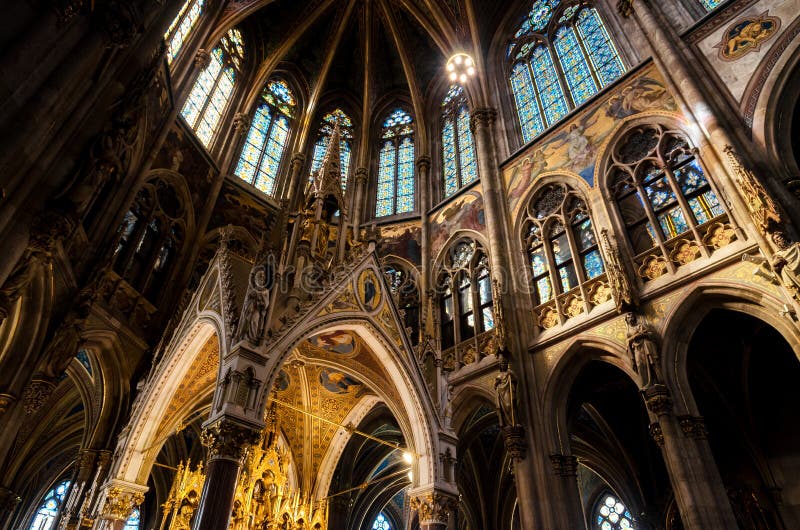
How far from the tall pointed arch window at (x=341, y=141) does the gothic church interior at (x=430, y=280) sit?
3.73 feet

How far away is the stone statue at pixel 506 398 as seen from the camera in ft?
35.1

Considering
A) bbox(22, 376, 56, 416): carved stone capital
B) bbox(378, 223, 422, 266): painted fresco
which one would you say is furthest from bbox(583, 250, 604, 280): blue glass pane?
bbox(22, 376, 56, 416): carved stone capital

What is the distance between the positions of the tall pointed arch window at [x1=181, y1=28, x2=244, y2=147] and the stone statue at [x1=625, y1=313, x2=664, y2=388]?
44.1ft

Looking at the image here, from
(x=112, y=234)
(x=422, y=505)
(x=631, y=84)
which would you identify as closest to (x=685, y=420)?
(x=422, y=505)

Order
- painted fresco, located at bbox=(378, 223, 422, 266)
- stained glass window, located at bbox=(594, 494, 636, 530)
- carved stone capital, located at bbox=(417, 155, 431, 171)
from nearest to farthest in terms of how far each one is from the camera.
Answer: painted fresco, located at bbox=(378, 223, 422, 266) < stained glass window, located at bbox=(594, 494, 636, 530) < carved stone capital, located at bbox=(417, 155, 431, 171)

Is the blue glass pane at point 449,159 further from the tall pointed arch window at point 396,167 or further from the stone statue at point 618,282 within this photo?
the stone statue at point 618,282

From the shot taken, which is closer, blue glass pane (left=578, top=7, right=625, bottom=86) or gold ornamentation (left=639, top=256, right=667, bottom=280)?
gold ornamentation (left=639, top=256, right=667, bottom=280)

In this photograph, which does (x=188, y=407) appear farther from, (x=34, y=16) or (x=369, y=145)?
(x=369, y=145)

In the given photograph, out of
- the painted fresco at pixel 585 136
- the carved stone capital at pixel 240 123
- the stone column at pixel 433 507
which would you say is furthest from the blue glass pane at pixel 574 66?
the stone column at pixel 433 507

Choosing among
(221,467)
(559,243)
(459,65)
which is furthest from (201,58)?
(221,467)

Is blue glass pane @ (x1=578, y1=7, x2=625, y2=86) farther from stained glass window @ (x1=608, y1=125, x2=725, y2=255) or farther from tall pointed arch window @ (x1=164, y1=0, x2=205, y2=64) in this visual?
tall pointed arch window @ (x1=164, y1=0, x2=205, y2=64)

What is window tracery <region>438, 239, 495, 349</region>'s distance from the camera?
45.9 feet

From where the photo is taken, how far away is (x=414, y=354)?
9.91 metres

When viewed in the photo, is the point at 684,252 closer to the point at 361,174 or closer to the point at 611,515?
the point at 361,174
